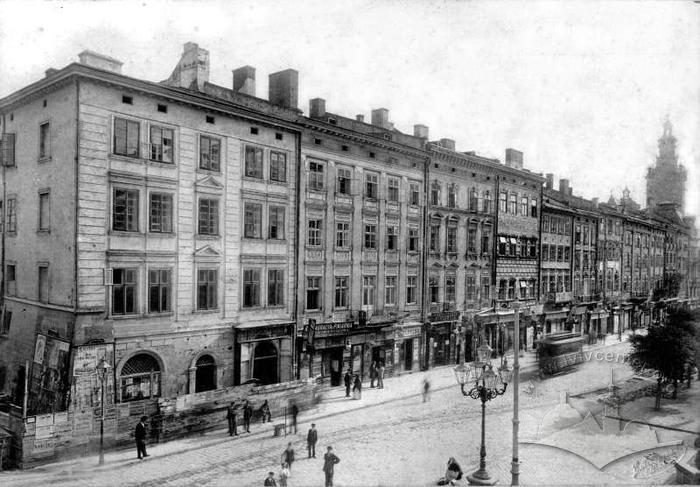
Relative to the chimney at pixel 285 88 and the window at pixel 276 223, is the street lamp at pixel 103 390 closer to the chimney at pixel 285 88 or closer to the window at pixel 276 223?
the window at pixel 276 223

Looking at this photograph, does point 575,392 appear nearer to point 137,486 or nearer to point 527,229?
point 527,229

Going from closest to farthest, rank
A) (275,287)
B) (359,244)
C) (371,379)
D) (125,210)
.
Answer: (125,210) < (275,287) < (371,379) < (359,244)

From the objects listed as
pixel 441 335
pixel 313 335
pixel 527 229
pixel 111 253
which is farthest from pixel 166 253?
pixel 527 229

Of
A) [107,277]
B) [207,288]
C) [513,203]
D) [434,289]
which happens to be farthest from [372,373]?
[513,203]

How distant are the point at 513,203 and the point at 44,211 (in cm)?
3308

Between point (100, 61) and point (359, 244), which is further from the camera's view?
point (359, 244)

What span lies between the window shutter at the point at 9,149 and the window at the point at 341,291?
656 inches

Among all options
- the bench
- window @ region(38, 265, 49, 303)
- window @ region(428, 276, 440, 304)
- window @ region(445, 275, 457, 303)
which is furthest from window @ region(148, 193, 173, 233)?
window @ region(445, 275, 457, 303)

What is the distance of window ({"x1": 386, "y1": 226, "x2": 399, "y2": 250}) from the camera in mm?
32906

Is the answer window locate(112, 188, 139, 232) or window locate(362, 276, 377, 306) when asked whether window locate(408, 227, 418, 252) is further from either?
window locate(112, 188, 139, 232)

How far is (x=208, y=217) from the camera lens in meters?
24.1

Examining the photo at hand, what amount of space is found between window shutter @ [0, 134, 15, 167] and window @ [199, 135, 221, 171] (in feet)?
27.9

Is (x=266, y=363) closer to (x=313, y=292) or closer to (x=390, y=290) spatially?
(x=313, y=292)

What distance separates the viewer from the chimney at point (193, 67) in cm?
2597
